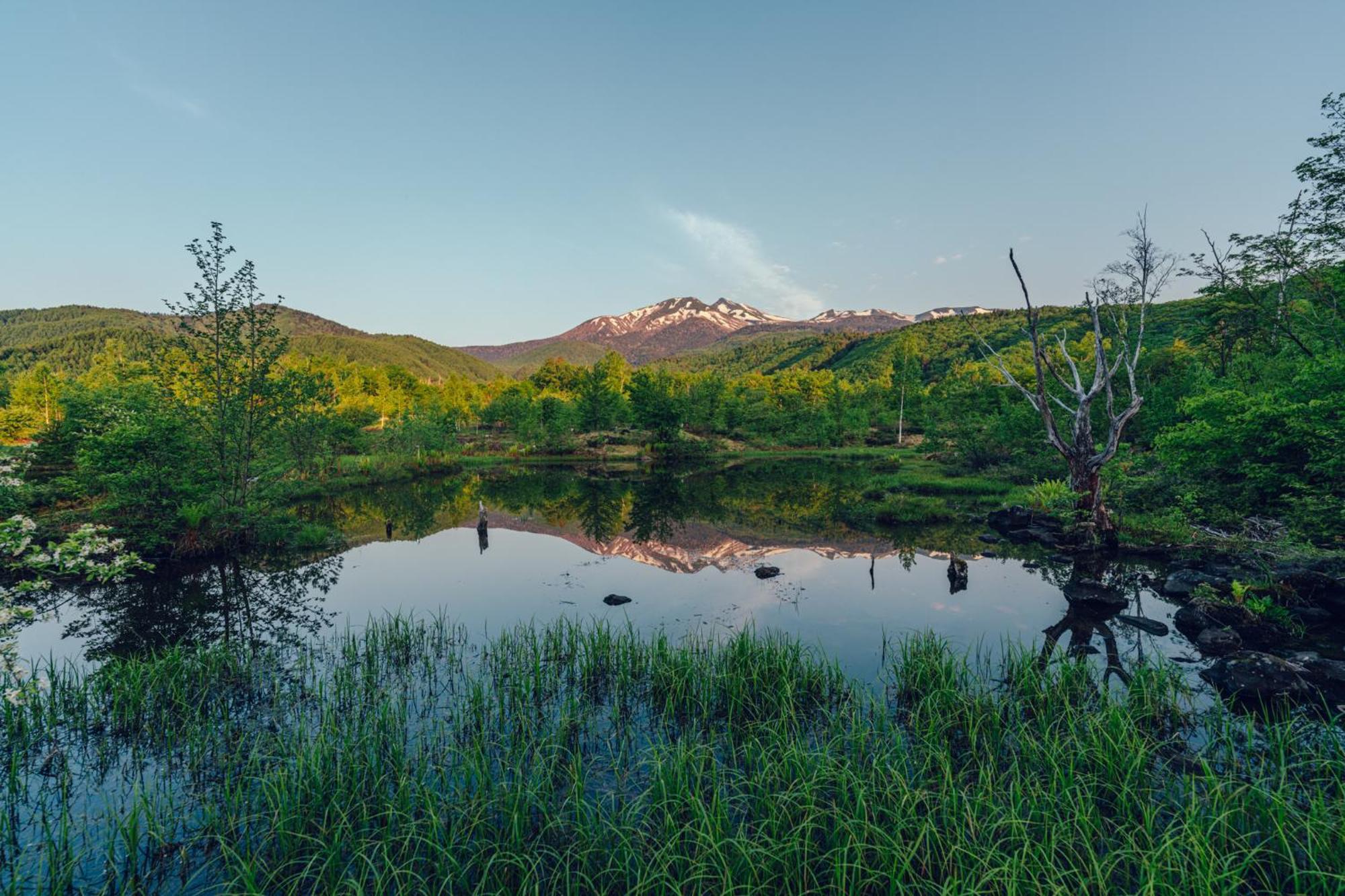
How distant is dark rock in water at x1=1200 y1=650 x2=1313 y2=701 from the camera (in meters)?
10.6

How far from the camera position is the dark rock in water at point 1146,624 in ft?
47.2

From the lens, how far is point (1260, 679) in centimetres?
1089

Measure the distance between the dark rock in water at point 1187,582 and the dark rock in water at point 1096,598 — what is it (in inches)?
55.0

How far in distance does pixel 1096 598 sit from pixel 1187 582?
3.57m

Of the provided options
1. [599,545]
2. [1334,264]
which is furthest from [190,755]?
[1334,264]

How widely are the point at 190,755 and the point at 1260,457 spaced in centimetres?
3131

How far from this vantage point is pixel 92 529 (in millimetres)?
8211

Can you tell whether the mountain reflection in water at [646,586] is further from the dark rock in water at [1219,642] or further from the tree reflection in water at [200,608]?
the dark rock in water at [1219,642]

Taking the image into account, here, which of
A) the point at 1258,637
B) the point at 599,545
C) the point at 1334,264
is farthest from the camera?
the point at 599,545

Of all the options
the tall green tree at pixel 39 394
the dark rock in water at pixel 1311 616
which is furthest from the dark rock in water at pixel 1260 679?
the tall green tree at pixel 39 394

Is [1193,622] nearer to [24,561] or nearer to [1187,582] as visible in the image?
[1187,582]

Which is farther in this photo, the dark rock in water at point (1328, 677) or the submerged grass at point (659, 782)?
the dark rock in water at point (1328, 677)

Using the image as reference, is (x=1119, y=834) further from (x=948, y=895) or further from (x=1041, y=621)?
(x=1041, y=621)

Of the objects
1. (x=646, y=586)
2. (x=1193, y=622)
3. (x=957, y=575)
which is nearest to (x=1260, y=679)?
(x=1193, y=622)
